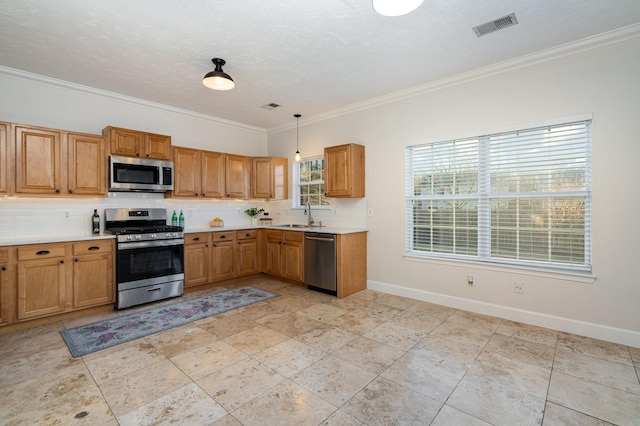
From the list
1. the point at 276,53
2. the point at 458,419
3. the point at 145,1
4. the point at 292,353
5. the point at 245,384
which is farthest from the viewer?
the point at 276,53

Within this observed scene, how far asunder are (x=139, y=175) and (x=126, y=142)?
47 centimetres

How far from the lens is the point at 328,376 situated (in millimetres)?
2381

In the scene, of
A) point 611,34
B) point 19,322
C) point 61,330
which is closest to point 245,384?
point 61,330

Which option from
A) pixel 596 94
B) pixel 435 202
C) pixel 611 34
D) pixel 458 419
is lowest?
pixel 458 419

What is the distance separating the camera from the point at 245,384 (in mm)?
2275

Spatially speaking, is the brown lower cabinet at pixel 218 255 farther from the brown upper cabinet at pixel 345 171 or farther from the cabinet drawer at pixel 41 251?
the brown upper cabinet at pixel 345 171

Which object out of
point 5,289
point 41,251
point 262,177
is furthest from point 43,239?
point 262,177

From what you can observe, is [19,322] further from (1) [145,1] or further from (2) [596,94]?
(2) [596,94]

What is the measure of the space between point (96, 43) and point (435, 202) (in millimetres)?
4226

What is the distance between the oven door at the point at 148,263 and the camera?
3.87 m

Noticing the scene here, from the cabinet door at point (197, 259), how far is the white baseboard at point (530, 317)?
2835mm

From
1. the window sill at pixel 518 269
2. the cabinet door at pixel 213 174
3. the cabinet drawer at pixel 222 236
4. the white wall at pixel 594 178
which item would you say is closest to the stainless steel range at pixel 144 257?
the cabinet drawer at pixel 222 236

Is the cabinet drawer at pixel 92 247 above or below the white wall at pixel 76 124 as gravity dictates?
below

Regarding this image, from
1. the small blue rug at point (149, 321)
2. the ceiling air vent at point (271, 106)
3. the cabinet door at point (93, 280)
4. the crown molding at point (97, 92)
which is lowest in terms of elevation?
the small blue rug at point (149, 321)
